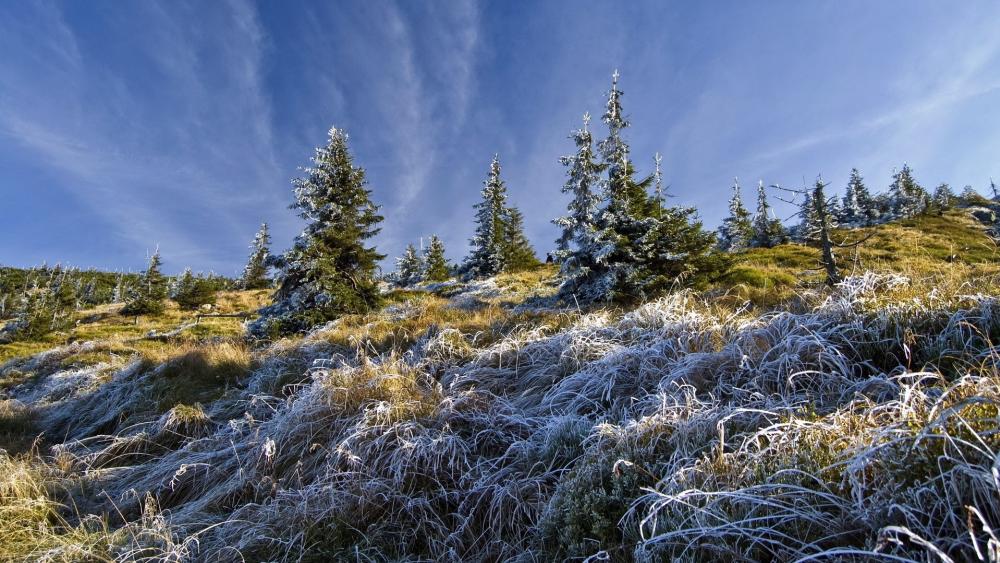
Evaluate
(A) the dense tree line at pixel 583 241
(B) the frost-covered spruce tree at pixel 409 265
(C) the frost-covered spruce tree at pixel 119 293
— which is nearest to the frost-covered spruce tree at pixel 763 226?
(A) the dense tree line at pixel 583 241

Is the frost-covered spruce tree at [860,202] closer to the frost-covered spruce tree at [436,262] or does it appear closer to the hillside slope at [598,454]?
the frost-covered spruce tree at [436,262]

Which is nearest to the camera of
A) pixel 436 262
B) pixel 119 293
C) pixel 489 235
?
pixel 489 235

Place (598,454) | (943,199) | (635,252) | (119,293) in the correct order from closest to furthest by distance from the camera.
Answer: (598,454), (635,252), (943,199), (119,293)

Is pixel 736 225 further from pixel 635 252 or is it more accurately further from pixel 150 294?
pixel 150 294

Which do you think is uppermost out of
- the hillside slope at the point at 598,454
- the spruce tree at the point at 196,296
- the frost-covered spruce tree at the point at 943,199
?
the frost-covered spruce tree at the point at 943,199

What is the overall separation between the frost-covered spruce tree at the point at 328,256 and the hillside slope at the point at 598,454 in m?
9.35

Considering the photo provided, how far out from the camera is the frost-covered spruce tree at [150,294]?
3781 centimetres

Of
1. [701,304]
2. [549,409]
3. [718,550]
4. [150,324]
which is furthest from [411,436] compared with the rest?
[150,324]

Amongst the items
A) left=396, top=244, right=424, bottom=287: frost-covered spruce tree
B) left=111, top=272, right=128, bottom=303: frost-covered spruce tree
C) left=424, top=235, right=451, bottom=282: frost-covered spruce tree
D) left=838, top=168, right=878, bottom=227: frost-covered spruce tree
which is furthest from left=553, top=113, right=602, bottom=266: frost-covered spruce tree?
left=111, top=272, right=128, bottom=303: frost-covered spruce tree

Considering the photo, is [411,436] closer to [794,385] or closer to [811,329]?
[794,385]

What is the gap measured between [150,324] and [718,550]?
43.0m

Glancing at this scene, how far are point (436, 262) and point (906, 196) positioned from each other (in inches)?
2710

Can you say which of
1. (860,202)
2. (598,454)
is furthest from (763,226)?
(598,454)

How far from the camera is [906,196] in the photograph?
60.7 m
